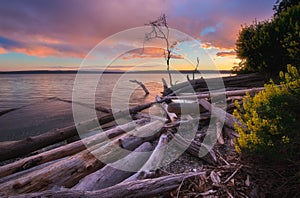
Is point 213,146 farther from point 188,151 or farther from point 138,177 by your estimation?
point 138,177

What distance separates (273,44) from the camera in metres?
11.5

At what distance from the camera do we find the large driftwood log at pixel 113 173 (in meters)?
3.41

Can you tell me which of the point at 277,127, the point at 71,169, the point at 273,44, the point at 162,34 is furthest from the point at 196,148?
the point at 162,34

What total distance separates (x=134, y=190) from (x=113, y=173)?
3.44 feet

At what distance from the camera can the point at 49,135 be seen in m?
5.56

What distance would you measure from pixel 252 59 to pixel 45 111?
1333 centimetres

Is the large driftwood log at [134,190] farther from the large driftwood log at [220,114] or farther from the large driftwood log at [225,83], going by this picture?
the large driftwood log at [225,83]

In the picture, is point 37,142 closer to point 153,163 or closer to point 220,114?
point 153,163

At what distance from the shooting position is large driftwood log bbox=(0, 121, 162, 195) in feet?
10.1

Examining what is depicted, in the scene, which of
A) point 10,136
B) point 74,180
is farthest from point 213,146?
point 10,136

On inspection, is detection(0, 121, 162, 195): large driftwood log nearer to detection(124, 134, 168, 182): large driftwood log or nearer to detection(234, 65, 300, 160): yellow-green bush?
detection(124, 134, 168, 182): large driftwood log

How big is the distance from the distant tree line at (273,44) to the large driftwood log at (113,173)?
941 cm

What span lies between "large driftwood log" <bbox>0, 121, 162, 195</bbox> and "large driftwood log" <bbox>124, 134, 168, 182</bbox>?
0.71m

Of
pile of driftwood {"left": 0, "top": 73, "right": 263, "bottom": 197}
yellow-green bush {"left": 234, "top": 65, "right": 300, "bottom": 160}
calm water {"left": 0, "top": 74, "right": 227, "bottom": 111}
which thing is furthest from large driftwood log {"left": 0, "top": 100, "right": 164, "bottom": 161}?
calm water {"left": 0, "top": 74, "right": 227, "bottom": 111}
